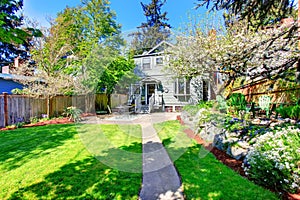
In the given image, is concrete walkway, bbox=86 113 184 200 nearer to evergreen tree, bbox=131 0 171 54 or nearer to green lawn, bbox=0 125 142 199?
green lawn, bbox=0 125 142 199

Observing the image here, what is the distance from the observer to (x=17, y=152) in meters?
Answer: 4.84

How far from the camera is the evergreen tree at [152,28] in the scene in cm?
2311

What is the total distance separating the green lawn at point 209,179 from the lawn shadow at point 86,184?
100cm

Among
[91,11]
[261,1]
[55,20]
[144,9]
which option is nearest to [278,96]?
[261,1]

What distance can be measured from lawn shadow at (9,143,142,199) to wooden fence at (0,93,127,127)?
7.29m

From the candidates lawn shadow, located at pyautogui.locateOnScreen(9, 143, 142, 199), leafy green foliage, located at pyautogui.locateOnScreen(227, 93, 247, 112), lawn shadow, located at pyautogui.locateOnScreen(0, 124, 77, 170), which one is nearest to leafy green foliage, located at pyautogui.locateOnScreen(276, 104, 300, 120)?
leafy green foliage, located at pyautogui.locateOnScreen(227, 93, 247, 112)

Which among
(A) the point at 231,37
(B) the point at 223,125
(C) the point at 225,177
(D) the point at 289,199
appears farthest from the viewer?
(A) the point at 231,37

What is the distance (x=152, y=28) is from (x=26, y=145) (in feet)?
87.5


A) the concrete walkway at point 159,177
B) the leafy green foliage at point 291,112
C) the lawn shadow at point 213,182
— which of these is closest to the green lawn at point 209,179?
the lawn shadow at point 213,182

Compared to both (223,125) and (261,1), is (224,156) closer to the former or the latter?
(223,125)

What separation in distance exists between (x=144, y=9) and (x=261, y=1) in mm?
22958

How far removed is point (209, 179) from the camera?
3258 millimetres

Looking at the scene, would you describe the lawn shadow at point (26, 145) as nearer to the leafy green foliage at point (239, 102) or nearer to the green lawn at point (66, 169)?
the green lawn at point (66, 169)

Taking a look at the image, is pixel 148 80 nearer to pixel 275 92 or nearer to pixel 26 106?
pixel 26 106
